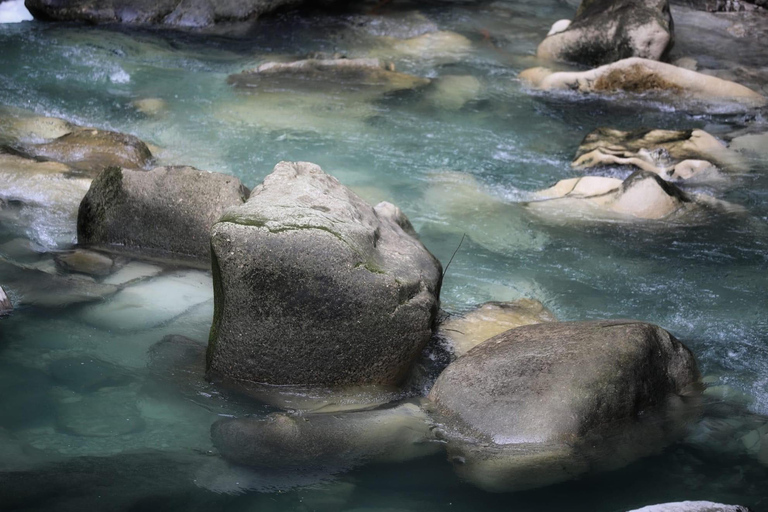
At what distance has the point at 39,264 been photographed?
559cm

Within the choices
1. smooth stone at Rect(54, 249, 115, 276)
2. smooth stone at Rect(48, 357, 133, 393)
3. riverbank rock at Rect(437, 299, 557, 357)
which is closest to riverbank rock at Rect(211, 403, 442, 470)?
smooth stone at Rect(48, 357, 133, 393)

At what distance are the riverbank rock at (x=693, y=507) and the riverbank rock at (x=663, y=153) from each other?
513 centimetres

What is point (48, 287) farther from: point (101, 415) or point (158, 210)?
point (101, 415)

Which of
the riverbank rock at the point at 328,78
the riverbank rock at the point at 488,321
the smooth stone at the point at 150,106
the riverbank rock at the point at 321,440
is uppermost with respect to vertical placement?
the riverbank rock at the point at 328,78

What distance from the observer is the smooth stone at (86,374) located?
430 centimetres

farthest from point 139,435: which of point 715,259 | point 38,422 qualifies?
point 715,259

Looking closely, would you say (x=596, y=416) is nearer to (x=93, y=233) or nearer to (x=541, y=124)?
(x=93, y=233)

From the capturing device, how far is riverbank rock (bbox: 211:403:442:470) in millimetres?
3803

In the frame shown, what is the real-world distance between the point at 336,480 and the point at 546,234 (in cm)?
371

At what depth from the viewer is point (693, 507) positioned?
132 inches

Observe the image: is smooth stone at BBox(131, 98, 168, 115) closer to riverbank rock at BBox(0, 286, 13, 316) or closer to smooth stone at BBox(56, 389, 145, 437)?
riverbank rock at BBox(0, 286, 13, 316)

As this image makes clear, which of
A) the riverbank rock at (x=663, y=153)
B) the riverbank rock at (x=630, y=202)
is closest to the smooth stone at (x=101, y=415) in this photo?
the riverbank rock at (x=630, y=202)

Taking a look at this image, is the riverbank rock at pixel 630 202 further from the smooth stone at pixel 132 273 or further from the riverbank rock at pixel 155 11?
the riverbank rock at pixel 155 11

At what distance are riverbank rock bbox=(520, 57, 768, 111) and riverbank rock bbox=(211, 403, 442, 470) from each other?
24.4ft
